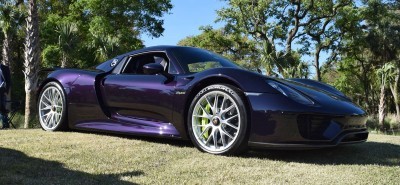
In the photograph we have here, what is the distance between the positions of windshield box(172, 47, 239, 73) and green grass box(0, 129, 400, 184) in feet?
2.97

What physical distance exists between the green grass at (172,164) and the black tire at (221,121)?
0.14 metres

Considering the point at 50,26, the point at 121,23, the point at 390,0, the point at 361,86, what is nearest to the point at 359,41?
the point at 390,0

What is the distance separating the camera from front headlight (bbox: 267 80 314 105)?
13.4 ft

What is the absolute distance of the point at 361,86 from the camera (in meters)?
42.9

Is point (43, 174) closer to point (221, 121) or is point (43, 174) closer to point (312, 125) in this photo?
point (221, 121)

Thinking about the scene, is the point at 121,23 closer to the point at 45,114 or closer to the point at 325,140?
the point at 45,114

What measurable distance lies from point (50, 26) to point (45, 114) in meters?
24.7

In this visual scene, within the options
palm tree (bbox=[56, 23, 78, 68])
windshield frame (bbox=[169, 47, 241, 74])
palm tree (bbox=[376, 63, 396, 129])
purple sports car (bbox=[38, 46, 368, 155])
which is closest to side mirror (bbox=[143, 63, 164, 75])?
purple sports car (bbox=[38, 46, 368, 155])

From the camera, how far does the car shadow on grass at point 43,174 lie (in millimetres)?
3174

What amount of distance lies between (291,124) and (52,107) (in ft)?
12.1

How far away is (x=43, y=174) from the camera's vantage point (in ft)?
11.2

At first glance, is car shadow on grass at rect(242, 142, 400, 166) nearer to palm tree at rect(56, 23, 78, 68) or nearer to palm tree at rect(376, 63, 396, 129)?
palm tree at rect(56, 23, 78, 68)

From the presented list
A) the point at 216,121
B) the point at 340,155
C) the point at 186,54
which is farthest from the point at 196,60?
the point at 340,155

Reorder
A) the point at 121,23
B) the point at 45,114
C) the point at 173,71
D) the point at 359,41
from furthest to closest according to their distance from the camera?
the point at 359,41
the point at 121,23
the point at 45,114
the point at 173,71
